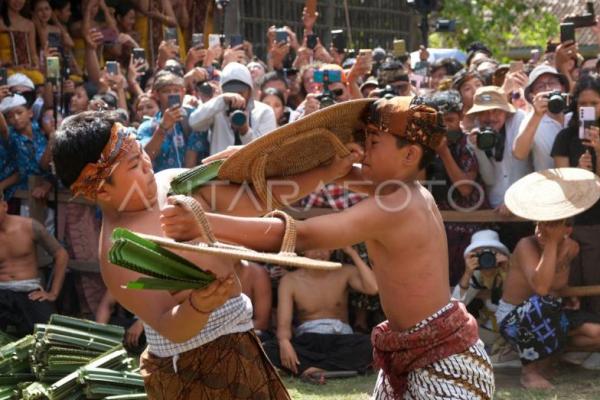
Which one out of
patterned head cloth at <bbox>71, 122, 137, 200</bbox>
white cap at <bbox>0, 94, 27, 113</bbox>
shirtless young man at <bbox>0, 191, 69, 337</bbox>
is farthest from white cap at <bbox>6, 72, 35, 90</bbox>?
patterned head cloth at <bbox>71, 122, 137, 200</bbox>

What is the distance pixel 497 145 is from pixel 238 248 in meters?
4.56

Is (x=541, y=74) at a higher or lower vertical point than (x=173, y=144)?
higher

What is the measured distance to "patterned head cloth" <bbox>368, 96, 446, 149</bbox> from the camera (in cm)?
357

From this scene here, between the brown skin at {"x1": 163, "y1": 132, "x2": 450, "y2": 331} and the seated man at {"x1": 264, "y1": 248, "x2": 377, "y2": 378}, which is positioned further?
the seated man at {"x1": 264, "y1": 248, "x2": 377, "y2": 378}

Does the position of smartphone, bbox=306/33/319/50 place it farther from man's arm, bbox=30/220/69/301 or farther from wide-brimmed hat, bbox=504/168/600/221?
wide-brimmed hat, bbox=504/168/600/221

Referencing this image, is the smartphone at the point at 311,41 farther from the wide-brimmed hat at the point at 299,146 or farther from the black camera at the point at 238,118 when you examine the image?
the wide-brimmed hat at the point at 299,146

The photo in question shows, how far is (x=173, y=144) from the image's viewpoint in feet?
25.0

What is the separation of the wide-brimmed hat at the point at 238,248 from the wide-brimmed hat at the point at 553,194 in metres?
3.67

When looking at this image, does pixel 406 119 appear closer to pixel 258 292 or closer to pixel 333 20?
pixel 258 292

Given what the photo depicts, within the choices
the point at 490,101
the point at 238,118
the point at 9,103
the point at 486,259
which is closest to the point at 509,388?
the point at 486,259

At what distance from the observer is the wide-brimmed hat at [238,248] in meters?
2.71

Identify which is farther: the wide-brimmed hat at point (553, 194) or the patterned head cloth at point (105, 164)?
the wide-brimmed hat at point (553, 194)

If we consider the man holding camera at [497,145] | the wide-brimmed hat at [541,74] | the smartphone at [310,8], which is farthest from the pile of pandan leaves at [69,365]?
the smartphone at [310,8]

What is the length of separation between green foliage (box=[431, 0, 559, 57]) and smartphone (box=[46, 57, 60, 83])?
10.8 meters
